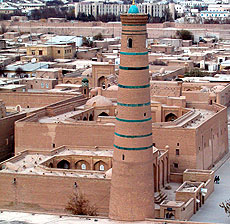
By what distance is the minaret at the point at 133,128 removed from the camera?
27.8m

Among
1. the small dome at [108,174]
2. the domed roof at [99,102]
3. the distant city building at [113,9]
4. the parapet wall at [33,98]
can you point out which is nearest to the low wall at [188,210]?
the small dome at [108,174]

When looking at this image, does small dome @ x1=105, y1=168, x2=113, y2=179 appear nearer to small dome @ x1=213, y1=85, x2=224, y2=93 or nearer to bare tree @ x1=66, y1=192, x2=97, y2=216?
bare tree @ x1=66, y1=192, x2=97, y2=216

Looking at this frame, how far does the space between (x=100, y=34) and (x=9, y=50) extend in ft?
86.5

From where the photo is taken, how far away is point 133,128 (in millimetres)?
27812

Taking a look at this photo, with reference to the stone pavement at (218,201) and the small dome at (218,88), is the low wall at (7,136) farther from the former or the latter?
the small dome at (218,88)

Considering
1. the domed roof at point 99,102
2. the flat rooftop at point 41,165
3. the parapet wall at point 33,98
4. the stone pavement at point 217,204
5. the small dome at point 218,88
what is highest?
→ the domed roof at point 99,102

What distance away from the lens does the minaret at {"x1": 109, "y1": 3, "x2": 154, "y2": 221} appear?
27750 millimetres

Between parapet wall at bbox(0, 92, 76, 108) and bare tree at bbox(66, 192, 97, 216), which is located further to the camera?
parapet wall at bbox(0, 92, 76, 108)

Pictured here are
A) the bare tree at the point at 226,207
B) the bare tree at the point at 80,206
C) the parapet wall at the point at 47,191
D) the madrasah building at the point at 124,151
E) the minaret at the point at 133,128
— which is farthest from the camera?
the parapet wall at the point at 47,191

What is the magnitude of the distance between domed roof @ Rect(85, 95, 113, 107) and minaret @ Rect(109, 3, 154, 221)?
14.0 metres

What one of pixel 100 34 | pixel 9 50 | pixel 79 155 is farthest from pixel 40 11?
pixel 79 155

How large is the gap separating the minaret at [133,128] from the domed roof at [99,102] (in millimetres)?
13982

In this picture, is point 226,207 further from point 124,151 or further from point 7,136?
point 7,136

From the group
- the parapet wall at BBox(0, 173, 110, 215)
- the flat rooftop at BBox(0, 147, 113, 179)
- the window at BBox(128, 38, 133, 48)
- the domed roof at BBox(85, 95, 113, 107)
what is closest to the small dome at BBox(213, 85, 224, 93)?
the domed roof at BBox(85, 95, 113, 107)
